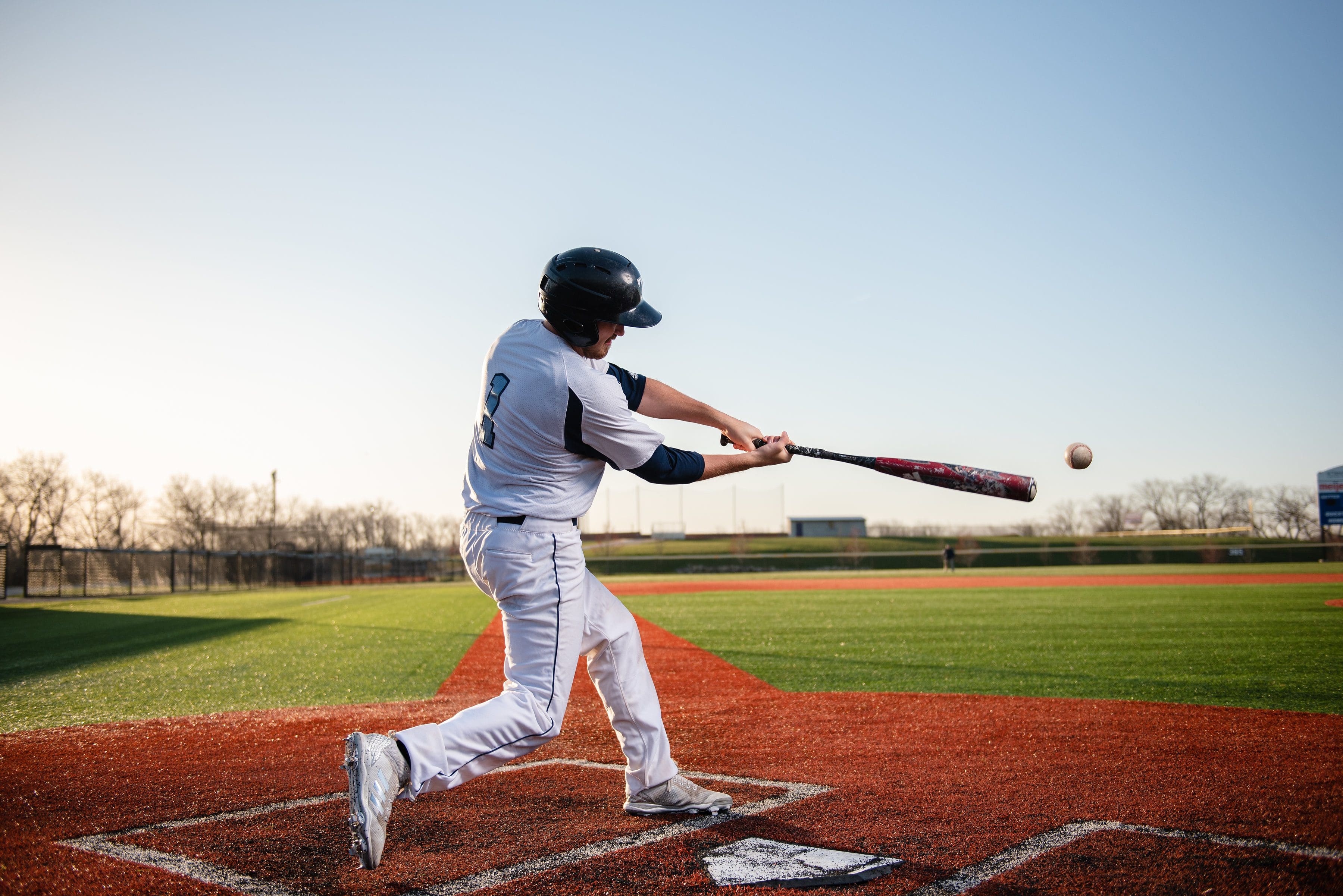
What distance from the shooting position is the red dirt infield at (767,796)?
273cm

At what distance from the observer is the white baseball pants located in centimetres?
283

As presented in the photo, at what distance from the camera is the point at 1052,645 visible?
10.5 metres

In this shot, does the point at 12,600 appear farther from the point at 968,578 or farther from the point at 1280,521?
the point at 1280,521

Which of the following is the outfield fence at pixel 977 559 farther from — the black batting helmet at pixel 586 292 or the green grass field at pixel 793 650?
the black batting helmet at pixel 586 292

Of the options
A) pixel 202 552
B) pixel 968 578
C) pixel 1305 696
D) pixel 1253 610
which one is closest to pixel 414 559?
pixel 202 552

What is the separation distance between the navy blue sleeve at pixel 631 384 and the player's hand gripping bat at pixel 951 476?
1.50 feet

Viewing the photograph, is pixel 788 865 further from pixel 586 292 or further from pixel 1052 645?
pixel 1052 645

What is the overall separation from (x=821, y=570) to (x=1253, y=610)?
35448mm

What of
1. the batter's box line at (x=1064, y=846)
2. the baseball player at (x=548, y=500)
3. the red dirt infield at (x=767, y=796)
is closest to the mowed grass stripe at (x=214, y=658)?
the red dirt infield at (x=767, y=796)

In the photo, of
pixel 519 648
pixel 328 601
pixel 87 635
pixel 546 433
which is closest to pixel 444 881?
pixel 519 648

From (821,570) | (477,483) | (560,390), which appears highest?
(560,390)

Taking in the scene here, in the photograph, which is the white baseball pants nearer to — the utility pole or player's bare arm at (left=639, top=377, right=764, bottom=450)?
player's bare arm at (left=639, top=377, right=764, bottom=450)

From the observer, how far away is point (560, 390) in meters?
3.06

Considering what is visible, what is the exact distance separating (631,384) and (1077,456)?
3.58 meters
